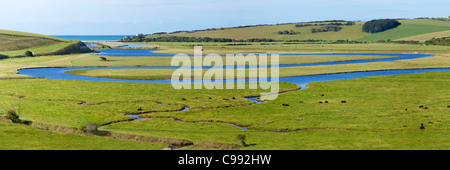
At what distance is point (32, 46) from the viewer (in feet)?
542

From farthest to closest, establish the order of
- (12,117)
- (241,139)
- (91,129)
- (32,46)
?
(32,46) < (12,117) < (91,129) < (241,139)

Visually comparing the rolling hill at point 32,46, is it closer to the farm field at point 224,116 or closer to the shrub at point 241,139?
the farm field at point 224,116

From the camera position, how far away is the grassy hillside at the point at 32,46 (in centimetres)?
15200

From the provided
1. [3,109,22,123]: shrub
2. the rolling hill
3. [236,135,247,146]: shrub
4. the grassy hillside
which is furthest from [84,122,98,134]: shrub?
the rolling hill

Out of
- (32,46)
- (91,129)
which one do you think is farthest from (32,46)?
(91,129)

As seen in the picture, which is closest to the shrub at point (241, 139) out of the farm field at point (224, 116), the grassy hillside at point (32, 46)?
the farm field at point (224, 116)

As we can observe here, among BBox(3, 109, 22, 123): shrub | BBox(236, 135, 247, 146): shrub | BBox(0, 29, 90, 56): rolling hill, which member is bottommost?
BBox(236, 135, 247, 146): shrub

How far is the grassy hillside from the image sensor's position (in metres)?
152

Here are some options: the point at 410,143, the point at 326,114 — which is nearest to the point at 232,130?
the point at 326,114

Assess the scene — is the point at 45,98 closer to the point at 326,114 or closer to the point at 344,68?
the point at 326,114

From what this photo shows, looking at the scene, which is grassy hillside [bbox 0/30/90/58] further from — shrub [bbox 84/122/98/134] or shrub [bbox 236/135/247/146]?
shrub [bbox 236/135/247/146]

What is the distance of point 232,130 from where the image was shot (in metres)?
44.7

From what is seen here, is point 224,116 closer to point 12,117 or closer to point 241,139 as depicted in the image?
point 241,139
